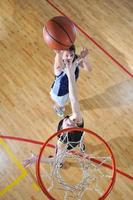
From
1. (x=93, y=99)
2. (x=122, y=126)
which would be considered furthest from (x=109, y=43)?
(x=122, y=126)

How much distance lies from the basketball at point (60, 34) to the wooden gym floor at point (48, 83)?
168 centimetres

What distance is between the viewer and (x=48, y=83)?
6.62m

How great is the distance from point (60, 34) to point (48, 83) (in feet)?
6.01

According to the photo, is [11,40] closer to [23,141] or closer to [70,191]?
[23,141]

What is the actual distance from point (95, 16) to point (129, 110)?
226 centimetres

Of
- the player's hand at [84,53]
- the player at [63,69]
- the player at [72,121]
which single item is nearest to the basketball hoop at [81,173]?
the player at [72,121]

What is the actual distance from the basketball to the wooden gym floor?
168 cm

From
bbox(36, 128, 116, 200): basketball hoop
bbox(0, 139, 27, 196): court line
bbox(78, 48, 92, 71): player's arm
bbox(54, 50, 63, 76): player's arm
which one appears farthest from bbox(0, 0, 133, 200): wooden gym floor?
bbox(54, 50, 63, 76): player's arm

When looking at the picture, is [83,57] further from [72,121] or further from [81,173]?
[81,173]

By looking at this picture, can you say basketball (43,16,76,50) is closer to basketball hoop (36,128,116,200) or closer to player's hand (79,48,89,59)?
player's hand (79,48,89,59)

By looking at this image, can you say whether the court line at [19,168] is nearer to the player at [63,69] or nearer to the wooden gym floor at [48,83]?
the wooden gym floor at [48,83]

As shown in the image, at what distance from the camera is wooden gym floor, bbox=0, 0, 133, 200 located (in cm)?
578

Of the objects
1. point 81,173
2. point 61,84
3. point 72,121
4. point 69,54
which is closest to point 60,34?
point 69,54

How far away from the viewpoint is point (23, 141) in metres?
5.99
